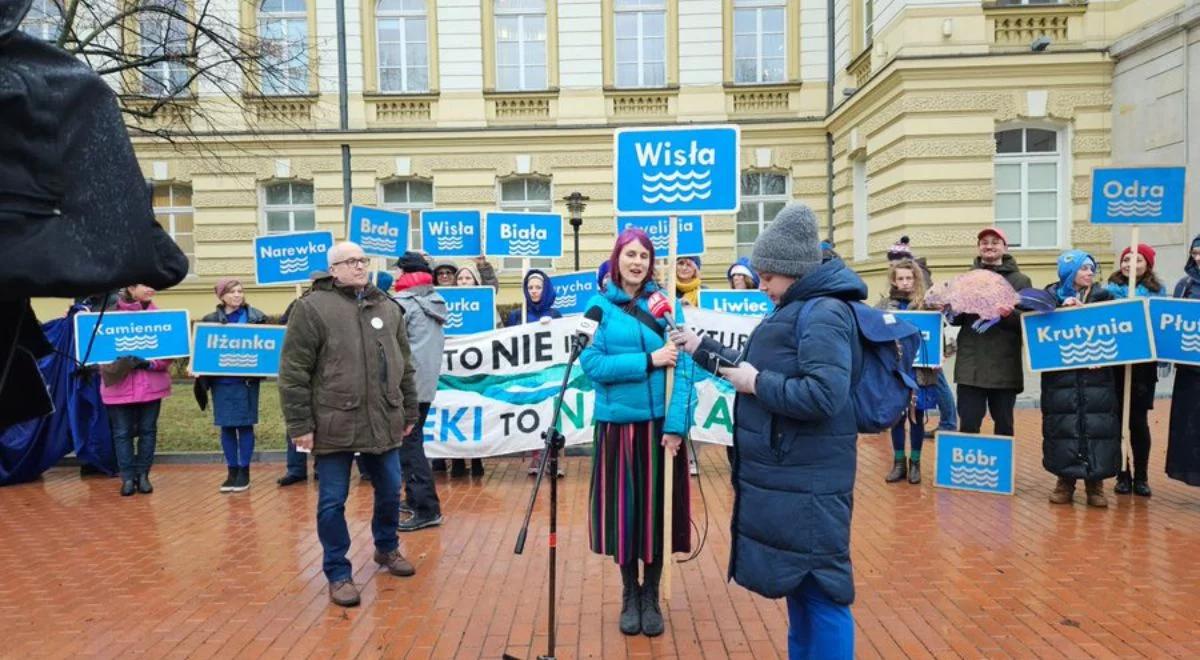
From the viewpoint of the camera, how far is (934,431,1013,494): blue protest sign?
715 centimetres

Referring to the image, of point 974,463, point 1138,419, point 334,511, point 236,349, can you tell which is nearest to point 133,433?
point 236,349

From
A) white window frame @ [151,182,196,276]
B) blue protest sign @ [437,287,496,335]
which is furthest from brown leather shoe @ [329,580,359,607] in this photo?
white window frame @ [151,182,196,276]

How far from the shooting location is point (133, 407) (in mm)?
7961

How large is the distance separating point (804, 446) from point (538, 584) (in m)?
2.64

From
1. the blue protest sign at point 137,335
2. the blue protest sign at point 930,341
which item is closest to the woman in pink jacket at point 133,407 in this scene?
the blue protest sign at point 137,335

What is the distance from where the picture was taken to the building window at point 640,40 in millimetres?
22125

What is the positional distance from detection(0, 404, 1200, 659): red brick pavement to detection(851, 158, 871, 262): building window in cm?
1336

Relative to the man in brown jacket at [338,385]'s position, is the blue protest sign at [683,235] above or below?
above

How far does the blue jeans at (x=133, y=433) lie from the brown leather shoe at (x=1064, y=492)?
815 cm

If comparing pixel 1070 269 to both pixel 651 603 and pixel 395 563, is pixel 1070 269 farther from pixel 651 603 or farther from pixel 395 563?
pixel 395 563

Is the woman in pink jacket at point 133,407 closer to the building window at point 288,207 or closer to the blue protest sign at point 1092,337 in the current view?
the blue protest sign at point 1092,337

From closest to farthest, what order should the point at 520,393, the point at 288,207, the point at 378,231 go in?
the point at 520,393 → the point at 378,231 → the point at 288,207

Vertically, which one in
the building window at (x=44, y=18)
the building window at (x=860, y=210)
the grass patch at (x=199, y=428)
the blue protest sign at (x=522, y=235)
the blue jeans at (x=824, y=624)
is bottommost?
the grass patch at (x=199, y=428)

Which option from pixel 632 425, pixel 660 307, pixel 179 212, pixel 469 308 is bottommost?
pixel 632 425
